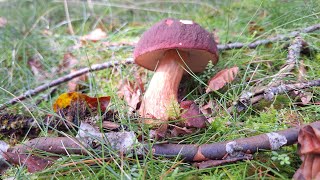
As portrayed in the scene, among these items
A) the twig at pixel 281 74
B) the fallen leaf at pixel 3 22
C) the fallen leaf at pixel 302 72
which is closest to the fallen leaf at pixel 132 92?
the twig at pixel 281 74

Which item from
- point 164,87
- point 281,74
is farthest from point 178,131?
point 281,74

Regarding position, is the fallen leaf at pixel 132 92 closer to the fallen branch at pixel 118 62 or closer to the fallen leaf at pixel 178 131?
the fallen branch at pixel 118 62

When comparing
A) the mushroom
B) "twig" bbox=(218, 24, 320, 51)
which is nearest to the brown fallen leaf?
the mushroom

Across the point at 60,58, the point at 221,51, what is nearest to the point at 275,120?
the point at 221,51

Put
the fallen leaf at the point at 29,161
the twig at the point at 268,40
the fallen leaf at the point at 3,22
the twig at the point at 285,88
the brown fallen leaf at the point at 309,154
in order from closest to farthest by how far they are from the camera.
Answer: the brown fallen leaf at the point at 309,154
the fallen leaf at the point at 29,161
the twig at the point at 285,88
the twig at the point at 268,40
the fallen leaf at the point at 3,22

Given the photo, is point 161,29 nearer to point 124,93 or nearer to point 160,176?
point 124,93

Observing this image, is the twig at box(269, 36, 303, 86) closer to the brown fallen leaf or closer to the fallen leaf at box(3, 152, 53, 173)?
the brown fallen leaf
